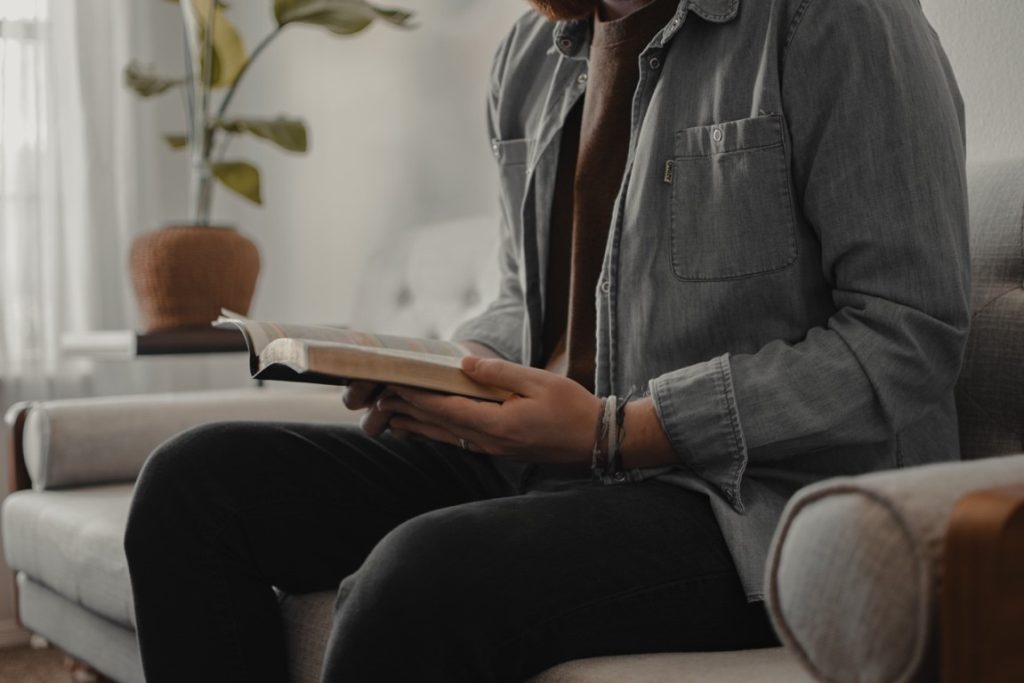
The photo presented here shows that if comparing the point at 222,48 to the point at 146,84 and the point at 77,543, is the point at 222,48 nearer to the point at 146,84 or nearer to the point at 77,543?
the point at 146,84

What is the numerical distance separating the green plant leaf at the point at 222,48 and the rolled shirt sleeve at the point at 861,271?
176 cm

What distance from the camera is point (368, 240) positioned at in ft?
8.88

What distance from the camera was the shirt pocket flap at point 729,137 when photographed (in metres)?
0.94

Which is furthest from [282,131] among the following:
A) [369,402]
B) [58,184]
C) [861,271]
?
[861,271]

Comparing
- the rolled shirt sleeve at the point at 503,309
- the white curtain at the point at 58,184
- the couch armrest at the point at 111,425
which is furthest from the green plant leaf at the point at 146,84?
the rolled shirt sleeve at the point at 503,309

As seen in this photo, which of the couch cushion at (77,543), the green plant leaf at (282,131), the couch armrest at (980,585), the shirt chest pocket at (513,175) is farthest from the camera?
the green plant leaf at (282,131)

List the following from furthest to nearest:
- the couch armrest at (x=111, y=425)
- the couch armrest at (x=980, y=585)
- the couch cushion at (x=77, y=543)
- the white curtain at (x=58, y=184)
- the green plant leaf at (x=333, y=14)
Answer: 1. the white curtain at (x=58, y=184)
2. the green plant leaf at (x=333, y=14)
3. the couch armrest at (x=111, y=425)
4. the couch cushion at (x=77, y=543)
5. the couch armrest at (x=980, y=585)

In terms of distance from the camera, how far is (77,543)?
1.50 m

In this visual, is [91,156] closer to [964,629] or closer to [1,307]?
[1,307]

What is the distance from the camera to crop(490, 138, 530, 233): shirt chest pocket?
1.25m

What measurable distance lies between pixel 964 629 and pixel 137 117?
2.59 meters

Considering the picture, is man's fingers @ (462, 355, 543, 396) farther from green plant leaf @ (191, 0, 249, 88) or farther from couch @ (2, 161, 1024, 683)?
green plant leaf @ (191, 0, 249, 88)

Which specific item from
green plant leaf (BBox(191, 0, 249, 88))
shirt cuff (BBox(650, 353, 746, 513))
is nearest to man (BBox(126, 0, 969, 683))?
shirt cuff (BBox(650, 353, 746, 513))

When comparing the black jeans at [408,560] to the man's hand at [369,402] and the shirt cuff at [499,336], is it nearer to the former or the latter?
the man's hand at [369,402]
